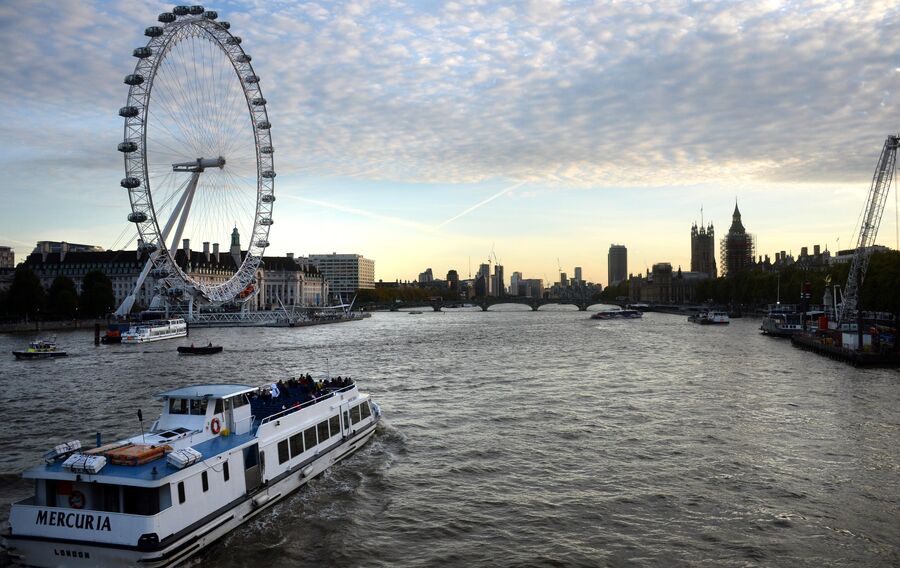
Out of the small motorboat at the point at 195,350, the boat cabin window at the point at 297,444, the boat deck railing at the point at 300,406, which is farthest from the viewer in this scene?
the small motorboat at the point at 195,350

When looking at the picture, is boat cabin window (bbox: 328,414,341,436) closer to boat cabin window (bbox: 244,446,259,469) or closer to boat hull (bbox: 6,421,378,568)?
boat cabin window (bbox: 244,446,259,469)

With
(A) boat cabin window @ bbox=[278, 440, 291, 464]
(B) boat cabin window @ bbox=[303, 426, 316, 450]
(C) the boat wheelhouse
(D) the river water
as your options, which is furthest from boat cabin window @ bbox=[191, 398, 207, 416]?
(C) the boat wheelhouse

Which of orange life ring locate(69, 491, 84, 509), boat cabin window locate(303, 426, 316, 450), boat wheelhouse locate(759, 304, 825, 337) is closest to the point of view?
orange life ring locate(69, 491, 84, 509)

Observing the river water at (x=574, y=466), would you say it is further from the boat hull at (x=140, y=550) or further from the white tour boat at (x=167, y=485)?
the white tour boat at (x=167, y=485)

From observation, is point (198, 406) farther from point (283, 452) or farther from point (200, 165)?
point (200, 165)

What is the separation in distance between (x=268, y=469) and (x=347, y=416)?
22.4ft

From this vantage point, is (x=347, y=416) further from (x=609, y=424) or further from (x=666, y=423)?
(x=666, y=423)

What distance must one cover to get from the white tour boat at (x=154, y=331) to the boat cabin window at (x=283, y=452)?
78175mm

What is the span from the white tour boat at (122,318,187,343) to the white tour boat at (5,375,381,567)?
255 ft

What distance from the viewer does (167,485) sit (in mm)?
16297

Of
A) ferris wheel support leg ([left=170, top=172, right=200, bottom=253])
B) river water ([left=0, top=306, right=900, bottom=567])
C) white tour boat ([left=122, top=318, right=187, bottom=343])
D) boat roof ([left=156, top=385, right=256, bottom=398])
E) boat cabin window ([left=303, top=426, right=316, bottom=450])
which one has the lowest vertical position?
river water ([left=0, top=306, right=900, bottom=567])

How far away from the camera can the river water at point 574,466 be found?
62.1 ft

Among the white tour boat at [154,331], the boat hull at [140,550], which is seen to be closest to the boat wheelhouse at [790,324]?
the white tour boat at [154,331]

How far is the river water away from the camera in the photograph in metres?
18.9
